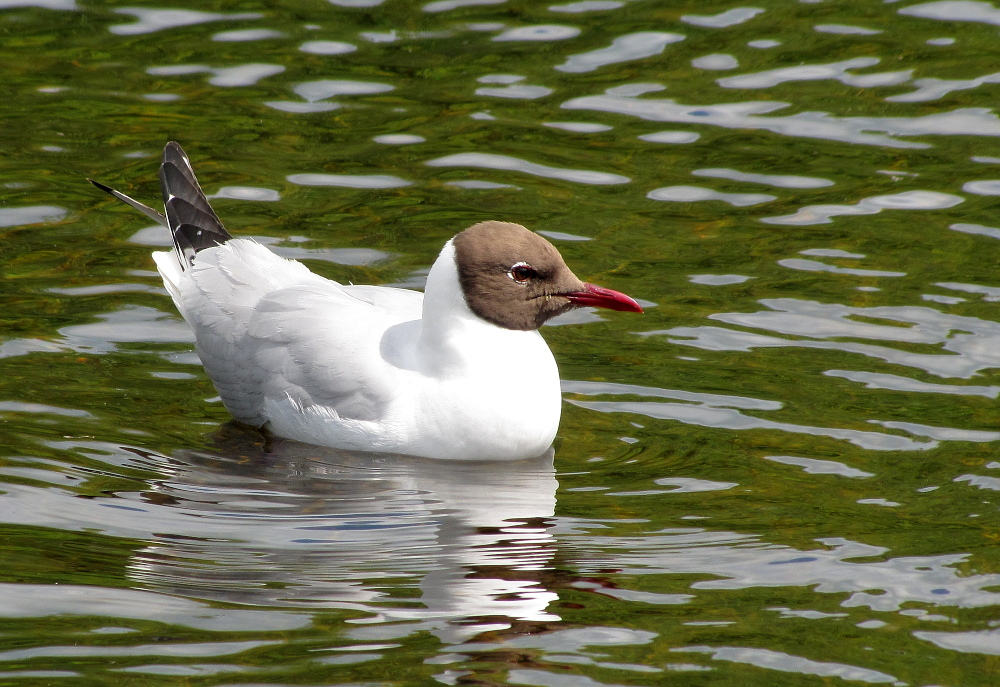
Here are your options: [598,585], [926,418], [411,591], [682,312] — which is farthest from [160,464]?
[926,418]

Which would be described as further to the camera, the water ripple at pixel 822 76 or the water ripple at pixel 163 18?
the water ripple at pixel 163 18

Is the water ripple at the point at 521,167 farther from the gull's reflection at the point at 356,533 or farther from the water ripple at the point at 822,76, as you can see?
the gull's reflection at the point at 356,533

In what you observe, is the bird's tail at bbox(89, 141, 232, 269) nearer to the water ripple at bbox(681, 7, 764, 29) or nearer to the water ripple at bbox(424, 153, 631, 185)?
the water ripple at bbox(424, 153, 631, 185)

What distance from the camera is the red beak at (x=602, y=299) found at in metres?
5.80

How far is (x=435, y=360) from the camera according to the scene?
5867 millimetres

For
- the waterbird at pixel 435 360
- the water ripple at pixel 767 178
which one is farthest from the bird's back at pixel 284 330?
the water ripple at pixel 767 178

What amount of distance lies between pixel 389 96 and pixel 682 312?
10.8ft

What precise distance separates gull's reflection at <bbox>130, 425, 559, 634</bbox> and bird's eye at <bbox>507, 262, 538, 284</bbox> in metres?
0.75

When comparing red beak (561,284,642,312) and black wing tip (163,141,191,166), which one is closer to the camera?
red beak (561,284,642,312)

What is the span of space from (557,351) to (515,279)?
101cm

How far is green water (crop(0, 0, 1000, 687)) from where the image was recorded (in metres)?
4.34

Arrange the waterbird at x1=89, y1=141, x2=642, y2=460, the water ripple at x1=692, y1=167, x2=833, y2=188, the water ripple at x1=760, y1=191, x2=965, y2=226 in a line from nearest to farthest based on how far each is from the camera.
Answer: the waterbird at x1=89, y1=141, x2=642, y2=460 → the water ripple at x1=760, y1=191, x2=965, y2=226 → the water ripple at x1=692, y1=167, x2=833, y2=188

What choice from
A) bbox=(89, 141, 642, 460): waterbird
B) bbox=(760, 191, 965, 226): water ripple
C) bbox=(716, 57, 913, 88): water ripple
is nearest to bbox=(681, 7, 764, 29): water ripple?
bbox=(716, 57, 913, 88): water ripple

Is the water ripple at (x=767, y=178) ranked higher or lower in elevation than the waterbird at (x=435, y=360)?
higher
